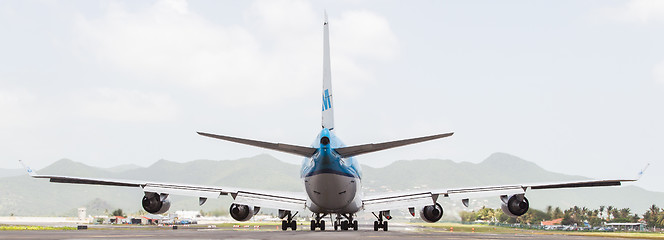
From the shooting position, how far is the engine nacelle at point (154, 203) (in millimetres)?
30391

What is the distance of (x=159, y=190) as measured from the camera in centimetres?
3000

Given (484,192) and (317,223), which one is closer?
(484,192)

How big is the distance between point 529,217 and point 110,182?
46174 mm

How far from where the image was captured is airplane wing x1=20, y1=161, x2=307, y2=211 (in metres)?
28.9

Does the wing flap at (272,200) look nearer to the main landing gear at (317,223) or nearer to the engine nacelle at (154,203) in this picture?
the main landing gear at (317,223)

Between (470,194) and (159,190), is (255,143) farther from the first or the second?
(470,194)

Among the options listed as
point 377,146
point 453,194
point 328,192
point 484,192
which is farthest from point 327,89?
point 377,146

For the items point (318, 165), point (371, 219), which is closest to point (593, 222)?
point (318, 165)

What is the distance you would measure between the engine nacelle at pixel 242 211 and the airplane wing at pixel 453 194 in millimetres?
7393

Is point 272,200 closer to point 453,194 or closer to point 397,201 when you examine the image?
point 397,201

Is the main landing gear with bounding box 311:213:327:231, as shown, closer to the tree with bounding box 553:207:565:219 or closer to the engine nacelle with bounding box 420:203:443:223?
the engine nacelle with bounding box 420:203:443:223

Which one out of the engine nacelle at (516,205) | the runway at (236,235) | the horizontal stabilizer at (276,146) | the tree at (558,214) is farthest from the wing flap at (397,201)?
the tree at (558,214)

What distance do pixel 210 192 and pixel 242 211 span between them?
321 cm

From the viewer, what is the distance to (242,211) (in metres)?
34.4
